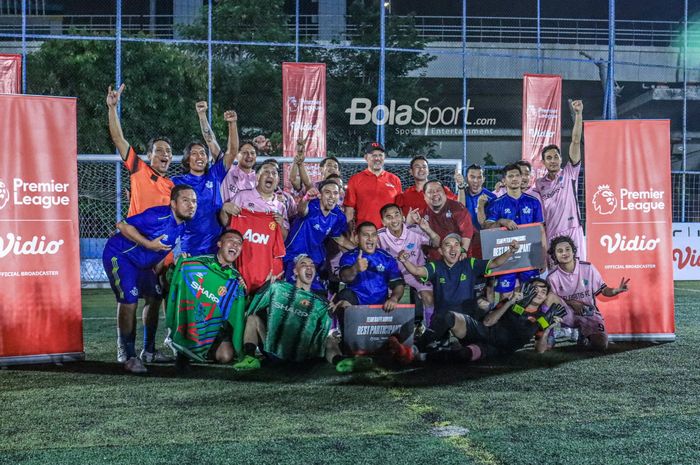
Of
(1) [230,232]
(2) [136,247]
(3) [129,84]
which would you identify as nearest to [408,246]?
(1) [230,232]

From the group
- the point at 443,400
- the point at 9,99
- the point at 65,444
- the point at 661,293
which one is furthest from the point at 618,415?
the point at 9,99

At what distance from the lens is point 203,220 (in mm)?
6996

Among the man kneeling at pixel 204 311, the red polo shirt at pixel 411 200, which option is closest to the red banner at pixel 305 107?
the red polo shirt at pixel 411 200

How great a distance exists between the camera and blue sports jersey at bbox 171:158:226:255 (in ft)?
22.9

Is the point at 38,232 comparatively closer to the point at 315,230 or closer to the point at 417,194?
the point at 315,230

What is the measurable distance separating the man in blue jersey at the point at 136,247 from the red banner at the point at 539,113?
12.0 m

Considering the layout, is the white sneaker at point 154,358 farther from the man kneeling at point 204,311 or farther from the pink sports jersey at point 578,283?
the pink sports jersey at point 578,283

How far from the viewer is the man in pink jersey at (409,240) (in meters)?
7.26

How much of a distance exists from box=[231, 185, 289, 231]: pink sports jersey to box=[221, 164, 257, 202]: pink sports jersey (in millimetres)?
339

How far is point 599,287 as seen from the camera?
7.46m

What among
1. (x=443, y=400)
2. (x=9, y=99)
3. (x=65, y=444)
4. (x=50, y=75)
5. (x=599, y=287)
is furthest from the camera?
(x=50, y=75)

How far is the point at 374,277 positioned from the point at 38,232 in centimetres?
292

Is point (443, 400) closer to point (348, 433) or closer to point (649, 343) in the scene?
point (348, 433)

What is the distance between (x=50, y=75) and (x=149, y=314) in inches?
624
